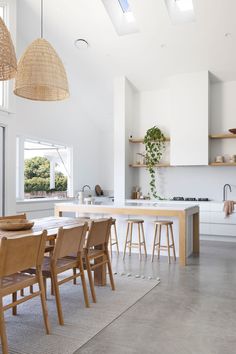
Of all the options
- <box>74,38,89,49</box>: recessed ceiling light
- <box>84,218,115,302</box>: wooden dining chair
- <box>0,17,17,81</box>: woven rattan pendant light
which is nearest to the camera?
<box>0,17,17,81</box>: woven rattan pendant light

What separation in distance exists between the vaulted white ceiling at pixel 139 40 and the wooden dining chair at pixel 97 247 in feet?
12.2

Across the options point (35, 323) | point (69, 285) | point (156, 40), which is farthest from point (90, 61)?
point (35, 323)

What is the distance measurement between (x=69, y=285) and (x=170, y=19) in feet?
14.3

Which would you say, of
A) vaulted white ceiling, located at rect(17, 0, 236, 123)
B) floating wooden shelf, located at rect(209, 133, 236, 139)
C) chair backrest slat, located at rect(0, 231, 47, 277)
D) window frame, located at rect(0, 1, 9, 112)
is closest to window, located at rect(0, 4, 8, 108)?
window frame, located at rect(0, 1, 9, 112)

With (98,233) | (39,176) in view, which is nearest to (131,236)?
(98,233)

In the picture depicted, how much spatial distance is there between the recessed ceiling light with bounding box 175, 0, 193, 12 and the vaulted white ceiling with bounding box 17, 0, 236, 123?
0.25 m

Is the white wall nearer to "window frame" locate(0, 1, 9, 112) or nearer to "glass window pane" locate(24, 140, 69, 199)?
"glass window pane" locate(24, 140, 69, 199)

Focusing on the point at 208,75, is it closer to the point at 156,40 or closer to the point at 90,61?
the point at 156,40

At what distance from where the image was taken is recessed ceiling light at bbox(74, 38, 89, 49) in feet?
20.7

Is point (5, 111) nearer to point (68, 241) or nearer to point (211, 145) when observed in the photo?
point (68, 241)

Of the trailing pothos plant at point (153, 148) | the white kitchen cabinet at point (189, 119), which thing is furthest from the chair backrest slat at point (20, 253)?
the trailing pothos plant at point (153, 148)

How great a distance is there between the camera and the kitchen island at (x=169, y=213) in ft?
15.7

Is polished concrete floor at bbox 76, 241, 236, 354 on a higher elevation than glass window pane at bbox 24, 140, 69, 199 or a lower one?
lower

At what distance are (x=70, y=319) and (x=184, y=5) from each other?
499 cm
